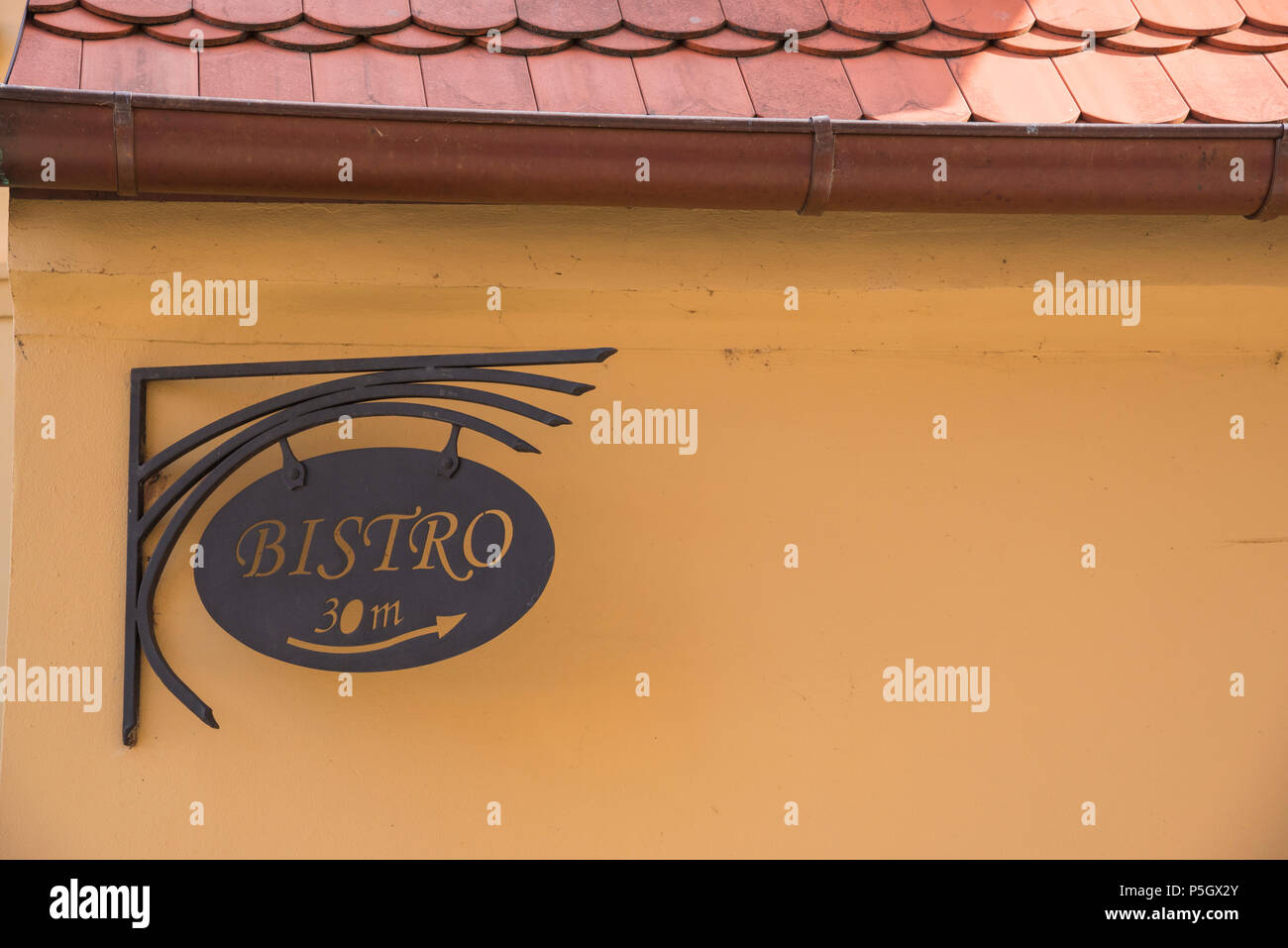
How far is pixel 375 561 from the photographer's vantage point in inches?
111

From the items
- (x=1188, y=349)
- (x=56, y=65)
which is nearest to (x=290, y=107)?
(x=56, y=65)

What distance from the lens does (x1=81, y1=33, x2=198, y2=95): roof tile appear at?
2.85m

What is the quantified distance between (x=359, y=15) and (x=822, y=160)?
1.28 meters

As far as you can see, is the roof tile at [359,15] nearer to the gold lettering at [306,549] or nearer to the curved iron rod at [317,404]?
the curved iron rod at [317,404]

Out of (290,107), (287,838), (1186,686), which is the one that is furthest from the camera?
(1186,686)

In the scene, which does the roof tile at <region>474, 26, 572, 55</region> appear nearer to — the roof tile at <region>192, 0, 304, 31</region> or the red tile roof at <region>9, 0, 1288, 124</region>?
the red tile roof at <region>9, 0, 1288, 124</region>

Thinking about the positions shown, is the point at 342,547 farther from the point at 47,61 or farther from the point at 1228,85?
the point at 1228,85

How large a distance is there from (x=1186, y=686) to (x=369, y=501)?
7.20ft

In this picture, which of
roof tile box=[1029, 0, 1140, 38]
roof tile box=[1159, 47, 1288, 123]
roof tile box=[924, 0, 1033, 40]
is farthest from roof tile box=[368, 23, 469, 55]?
roof tile box=[1159, 47, 1288, 123]

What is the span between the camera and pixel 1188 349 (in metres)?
3.28

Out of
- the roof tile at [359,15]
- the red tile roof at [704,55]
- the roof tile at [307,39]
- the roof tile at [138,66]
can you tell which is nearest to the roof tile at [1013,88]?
the red tile roof at [704,55]

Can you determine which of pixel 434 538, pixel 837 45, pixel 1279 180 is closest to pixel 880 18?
pixel 837 45

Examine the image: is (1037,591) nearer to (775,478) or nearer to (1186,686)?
(1186,686)

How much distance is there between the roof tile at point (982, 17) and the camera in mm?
3242
